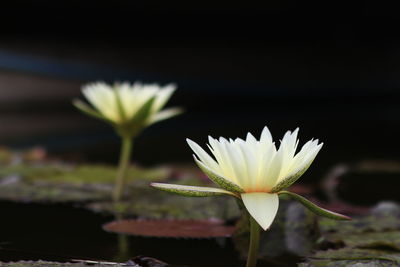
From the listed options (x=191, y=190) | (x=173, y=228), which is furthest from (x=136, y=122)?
(x=191, y=190)

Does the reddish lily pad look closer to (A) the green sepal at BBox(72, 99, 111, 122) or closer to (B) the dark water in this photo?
(B) the dark water

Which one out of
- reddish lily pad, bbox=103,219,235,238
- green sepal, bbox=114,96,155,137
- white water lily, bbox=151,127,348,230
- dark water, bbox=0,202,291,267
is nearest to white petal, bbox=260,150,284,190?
white water lily, bbox=151,127,348,230

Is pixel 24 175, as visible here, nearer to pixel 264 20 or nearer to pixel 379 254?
pixel 379 254

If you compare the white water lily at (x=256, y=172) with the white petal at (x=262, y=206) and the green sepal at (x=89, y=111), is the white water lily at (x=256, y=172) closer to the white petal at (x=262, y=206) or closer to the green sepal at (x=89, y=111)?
the white petal at (x=262, y=206)

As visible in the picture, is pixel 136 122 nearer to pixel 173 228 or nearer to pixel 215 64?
pixel 173 228

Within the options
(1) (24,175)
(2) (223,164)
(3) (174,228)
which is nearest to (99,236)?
(3) (174,228)

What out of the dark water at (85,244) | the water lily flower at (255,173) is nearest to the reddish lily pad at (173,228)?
the dark water at (85,244)
